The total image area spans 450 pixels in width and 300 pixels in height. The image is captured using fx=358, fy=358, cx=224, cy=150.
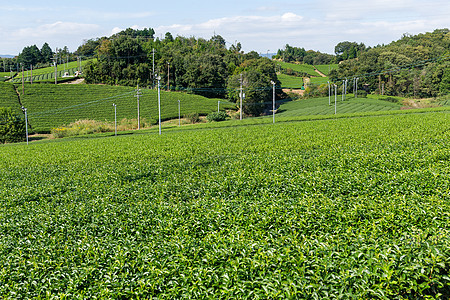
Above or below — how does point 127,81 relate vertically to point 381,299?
above

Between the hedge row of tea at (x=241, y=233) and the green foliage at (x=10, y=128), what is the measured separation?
60669mm

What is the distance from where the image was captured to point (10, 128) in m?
70.2

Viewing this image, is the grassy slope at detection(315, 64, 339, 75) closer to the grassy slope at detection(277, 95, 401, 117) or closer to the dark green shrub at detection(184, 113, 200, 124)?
the grassy slope at detection(277, 95, 401, 117)

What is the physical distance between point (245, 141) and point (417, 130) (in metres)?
14.1

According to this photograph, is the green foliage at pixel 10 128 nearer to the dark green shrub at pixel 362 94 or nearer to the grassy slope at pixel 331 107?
the grassy slope at pixel 331 107

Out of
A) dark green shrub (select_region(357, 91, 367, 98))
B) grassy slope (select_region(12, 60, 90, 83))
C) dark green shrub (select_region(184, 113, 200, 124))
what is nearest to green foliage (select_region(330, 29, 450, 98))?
dark green shrub (select_region(357, 91, 367, 98))

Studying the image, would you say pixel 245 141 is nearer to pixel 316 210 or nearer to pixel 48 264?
pixel 316 210

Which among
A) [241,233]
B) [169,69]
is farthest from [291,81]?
[241,233]

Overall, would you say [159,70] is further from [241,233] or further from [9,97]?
[241,233]

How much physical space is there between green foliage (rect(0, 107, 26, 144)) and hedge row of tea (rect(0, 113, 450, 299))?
199 feet

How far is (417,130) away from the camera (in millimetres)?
28688

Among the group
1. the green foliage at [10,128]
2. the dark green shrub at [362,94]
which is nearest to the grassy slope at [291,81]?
the dark green shrub at [362,94]

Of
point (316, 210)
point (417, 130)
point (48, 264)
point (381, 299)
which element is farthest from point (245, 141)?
point (381, 299)

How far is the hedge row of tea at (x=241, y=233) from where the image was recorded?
6453 millimetres
